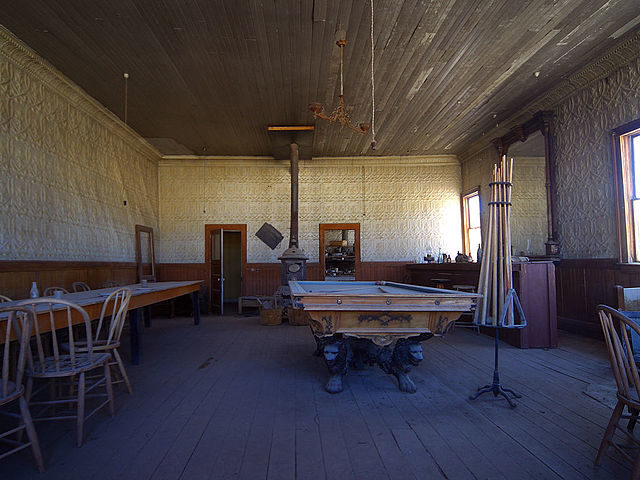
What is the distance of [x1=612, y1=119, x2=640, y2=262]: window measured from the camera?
17.0ft

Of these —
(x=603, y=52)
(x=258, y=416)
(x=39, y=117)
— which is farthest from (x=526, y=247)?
(x=39, y=117)

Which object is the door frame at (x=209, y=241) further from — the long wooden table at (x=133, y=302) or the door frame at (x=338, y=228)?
the long wooden table at (x=133, y=302)

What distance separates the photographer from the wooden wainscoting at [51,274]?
15.5 ft

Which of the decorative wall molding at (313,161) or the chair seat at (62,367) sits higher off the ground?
the decorative wall molding at (313,161)

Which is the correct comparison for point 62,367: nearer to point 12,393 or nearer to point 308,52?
point 12,393

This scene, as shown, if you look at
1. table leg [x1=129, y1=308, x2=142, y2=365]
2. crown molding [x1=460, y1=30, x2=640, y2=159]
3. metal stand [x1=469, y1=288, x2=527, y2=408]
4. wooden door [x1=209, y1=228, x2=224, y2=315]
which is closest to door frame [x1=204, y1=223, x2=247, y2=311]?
wooden door [x1=209, y1=228, x2=224, y2=315]

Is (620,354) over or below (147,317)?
over

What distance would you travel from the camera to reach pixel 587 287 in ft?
19.3

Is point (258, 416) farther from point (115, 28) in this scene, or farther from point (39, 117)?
point (39, 117)

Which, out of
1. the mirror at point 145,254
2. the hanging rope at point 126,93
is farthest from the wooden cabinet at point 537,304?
the mirror at point 145,254

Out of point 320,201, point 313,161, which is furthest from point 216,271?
point 313,161

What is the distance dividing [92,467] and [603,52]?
7139 millimetres

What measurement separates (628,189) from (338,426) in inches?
203

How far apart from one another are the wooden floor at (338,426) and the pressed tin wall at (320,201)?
18.5 ft
